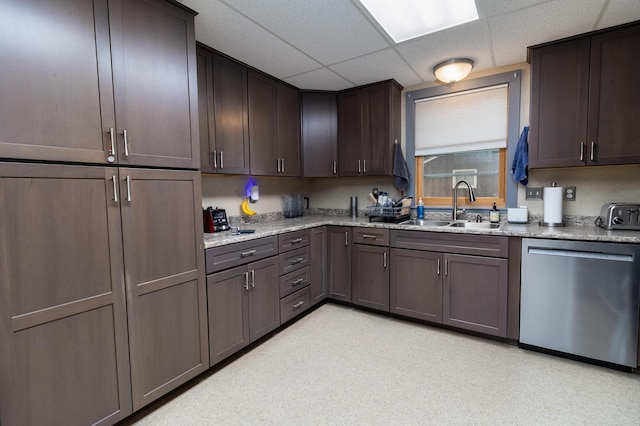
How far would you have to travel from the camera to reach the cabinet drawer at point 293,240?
259cm

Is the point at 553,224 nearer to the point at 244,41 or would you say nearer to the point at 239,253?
the point at 239,253

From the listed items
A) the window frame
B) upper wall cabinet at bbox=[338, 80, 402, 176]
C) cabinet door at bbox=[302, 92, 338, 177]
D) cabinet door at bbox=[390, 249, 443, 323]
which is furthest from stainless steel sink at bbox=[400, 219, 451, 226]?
cabinet door at bbox=[302, 92, 338, 177]

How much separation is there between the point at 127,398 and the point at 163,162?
1.28m

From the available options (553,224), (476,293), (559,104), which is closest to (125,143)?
(476,293)

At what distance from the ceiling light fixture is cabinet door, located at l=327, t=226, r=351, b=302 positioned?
5.46 feet

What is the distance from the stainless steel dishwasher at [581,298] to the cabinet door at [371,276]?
1.09 metres

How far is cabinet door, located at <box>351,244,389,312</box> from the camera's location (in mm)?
2865

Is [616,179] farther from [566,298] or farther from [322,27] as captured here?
[322,27]

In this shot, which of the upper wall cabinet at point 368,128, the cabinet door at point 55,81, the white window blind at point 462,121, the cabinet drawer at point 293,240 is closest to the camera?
the cabinet door at point 55,81

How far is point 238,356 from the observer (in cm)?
228

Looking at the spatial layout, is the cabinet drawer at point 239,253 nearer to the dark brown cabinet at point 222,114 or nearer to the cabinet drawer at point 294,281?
the cabinet drawer at point 294,281

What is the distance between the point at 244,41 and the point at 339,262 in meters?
2.16

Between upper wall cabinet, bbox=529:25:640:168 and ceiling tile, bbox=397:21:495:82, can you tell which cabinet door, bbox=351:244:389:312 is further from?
ceiling tile, bbox=397:21:495:82

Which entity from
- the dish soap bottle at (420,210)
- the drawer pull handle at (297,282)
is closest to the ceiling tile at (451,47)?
the dish soap bottle at (420,210)
